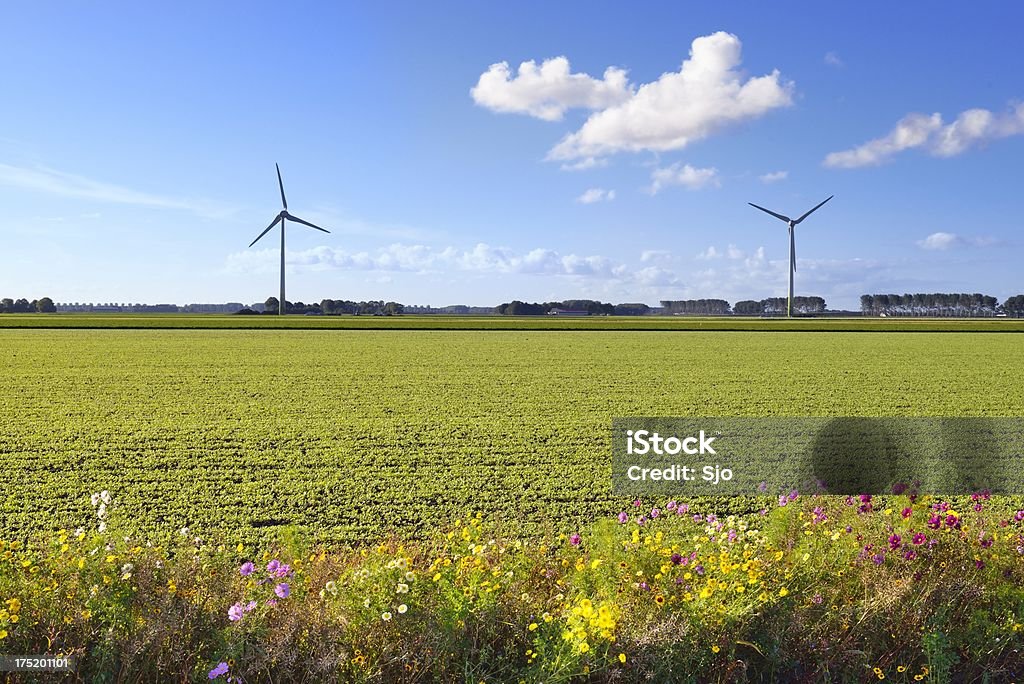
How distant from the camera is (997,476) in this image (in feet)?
46.6

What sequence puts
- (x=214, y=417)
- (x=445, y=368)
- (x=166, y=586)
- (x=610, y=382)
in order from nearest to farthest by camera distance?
(x=166, y=586), (x=214, y=417), (x=610, y=382), (x=445, y=368)

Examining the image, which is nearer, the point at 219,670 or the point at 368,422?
the point at 219,670

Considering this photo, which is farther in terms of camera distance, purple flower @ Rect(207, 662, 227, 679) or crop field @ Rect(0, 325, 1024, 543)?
crop field @ Rect(0, 325, 1024, 543)

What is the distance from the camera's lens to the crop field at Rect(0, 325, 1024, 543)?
1127 centimetres

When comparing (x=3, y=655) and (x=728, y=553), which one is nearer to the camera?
(x=3, y=655)

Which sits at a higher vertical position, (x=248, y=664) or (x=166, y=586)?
(x=166, y=586)

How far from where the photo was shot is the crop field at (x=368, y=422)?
11.3 m

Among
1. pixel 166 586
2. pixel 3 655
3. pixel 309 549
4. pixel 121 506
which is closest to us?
pixel 3 655

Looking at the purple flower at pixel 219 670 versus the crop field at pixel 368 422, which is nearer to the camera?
the purple flower at pixel 219 670

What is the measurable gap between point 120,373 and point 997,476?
31262 mm

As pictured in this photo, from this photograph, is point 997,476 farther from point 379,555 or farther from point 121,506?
point 121,506

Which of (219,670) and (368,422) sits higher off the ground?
(219,670)

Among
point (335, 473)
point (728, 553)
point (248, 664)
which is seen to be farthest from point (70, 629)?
point (335, 473)

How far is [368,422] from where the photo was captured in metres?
19.4
